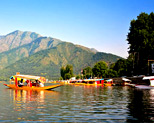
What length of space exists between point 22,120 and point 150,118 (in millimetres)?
12031

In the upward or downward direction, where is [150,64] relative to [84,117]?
upward

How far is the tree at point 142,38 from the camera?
99500 mm

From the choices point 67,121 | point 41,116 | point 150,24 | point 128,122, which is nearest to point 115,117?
point 128,122

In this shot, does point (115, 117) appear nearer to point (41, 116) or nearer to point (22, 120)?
point (41, 116)

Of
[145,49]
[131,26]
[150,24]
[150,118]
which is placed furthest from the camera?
[131,26]

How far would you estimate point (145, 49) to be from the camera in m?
99.9

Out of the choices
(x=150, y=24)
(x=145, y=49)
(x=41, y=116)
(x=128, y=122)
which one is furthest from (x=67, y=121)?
(x=150, y=24)

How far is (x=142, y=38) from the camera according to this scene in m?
103

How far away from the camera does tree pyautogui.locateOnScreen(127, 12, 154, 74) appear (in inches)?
3917

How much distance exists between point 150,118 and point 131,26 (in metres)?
97.8

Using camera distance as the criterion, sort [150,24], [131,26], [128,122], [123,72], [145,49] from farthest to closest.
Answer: [123,72]
[131,26]
[150,24]
[145,49]
[128,122]

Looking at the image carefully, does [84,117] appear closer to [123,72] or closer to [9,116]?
[9,116]

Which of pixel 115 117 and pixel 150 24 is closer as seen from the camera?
pixel 115 117

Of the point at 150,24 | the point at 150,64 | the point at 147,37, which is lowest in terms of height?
the point at 150,64
